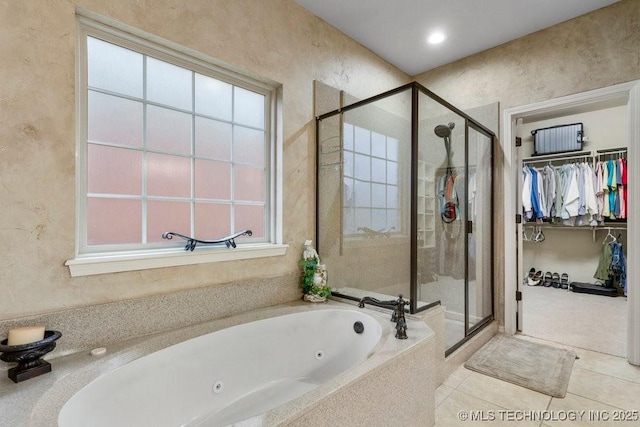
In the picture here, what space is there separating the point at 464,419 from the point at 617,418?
0.81 metres

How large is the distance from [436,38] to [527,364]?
2.70m

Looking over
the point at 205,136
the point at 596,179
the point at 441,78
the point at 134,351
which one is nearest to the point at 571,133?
the point at 596,179

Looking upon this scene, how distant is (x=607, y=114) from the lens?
4266mm

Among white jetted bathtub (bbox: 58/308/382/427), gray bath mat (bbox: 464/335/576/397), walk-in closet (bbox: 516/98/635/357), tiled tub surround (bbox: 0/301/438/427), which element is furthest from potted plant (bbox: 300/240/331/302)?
walk-in closet (bbox: 516/98/635/357)

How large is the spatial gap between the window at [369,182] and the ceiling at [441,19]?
2.85 feet

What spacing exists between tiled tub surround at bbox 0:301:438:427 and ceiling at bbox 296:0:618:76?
7.27 ft

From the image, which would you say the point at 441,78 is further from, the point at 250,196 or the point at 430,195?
the point at 250,196

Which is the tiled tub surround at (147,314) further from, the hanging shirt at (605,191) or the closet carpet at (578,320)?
the hanging shirt at (605,191)

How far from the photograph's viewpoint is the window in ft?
7.07

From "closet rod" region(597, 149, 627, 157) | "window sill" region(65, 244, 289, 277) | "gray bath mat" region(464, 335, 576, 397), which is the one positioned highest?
"closet rod" region(597, 149, 627, 157)

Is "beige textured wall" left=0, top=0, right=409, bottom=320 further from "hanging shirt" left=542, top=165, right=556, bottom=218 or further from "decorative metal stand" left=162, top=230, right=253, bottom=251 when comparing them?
"hanging shirt" left=542, top=165, right=556, bottom=218

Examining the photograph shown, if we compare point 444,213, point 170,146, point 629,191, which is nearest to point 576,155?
point 629,191

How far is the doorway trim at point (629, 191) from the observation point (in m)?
2.21

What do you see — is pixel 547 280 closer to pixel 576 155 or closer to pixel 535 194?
pixel 535 194
